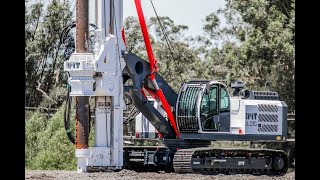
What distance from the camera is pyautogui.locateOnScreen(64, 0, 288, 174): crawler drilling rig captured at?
920 inches

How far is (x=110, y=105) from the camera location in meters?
24.0

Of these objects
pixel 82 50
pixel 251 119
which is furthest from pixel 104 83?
pixel 251 119

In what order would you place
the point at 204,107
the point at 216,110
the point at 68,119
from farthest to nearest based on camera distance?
the point at 216,110
the point at 204,107
the point at 68,119

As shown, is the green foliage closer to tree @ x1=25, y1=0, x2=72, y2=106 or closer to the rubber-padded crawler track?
tree @ x1=25, y1=0, x2=72, y2=106

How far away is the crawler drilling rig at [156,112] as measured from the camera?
76.6ft

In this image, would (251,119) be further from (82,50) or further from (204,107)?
(82,50)

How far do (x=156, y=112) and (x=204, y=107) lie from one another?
137 centimetres

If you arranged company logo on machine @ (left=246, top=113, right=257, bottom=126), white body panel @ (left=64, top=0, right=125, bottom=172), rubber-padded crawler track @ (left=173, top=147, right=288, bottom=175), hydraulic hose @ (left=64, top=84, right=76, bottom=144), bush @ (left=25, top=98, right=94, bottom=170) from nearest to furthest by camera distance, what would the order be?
white body panel @ (left=64, top=0, right=125, bottom=172) < hydraulic hose @ (left=64, top=84, right=76, bottom=144) < rubber-padded crawler track @ (left=173, top=147, right=288, bottom=175) < company logo on machine @ (left=246, top=113, right=257, bottom=126) < bush @ (left=25, top=98, right=94, bottom=170)

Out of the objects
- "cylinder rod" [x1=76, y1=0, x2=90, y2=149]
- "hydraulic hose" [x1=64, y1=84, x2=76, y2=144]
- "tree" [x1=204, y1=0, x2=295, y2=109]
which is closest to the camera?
"cylinder rod" [x1=76, y1=0, x2=90, y2=149]

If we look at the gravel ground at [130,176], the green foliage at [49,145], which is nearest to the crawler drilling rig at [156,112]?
the gravel ground at [130,176]

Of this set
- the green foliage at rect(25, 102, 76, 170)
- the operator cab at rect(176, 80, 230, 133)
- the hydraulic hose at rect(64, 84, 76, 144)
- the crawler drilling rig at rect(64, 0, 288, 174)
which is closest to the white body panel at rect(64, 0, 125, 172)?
the crawler drilling rig at rect(64, 0, 288, 174)

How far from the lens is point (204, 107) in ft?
80.9
